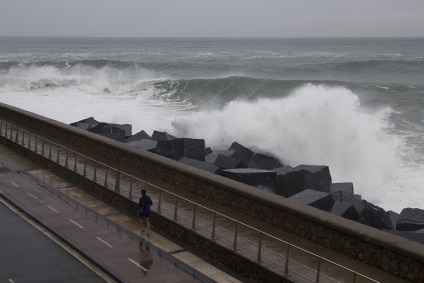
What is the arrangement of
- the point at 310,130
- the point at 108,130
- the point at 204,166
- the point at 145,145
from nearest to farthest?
the point at 204,166
the point at 145,145
the point at 108,130
the point at 310,130

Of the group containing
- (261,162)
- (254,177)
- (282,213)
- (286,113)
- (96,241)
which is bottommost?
(96,241)

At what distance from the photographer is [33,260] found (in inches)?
447

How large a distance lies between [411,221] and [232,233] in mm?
4213

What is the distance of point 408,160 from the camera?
23188mm

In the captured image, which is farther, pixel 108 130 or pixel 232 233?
pixel 108 130

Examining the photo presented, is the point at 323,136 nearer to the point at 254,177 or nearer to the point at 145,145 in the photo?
the point at 145,145

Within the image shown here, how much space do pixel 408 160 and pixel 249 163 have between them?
6.63m

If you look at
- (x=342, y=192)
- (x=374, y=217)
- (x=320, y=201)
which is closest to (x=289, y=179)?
(x=342, y=192)

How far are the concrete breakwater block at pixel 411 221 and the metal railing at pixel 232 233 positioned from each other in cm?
357

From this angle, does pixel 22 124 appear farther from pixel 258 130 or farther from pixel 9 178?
pixel 258 130

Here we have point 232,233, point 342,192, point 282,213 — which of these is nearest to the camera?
point 232,233

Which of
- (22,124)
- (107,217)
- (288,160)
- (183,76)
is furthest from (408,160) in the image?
(183,76)

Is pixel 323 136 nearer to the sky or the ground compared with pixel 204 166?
nearer to the sky

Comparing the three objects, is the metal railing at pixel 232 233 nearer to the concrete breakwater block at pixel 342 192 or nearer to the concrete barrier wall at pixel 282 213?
the concrete barrier wall at pixel 282 213
